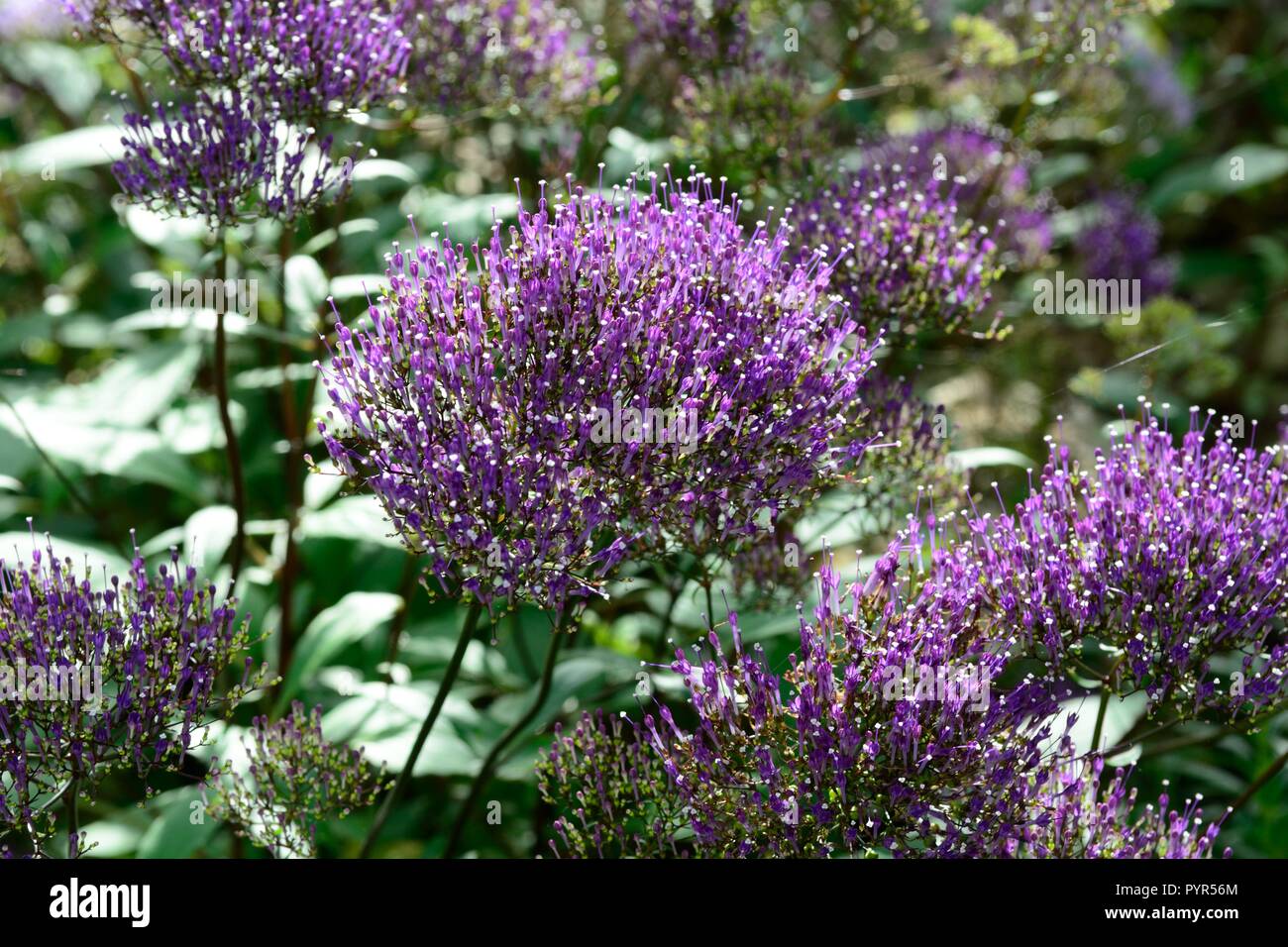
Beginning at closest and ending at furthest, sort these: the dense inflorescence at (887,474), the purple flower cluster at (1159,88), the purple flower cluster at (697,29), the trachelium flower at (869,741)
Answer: the trachelium flower at (869,741) < the dense inflorescence at (887,474) < the purple flower cluster at (697,29) < the purple flower cluster at (1159,88)

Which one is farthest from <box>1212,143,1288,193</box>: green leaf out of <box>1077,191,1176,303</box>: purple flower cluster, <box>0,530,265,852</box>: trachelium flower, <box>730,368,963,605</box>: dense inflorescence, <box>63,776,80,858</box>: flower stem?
<box>63,776,80,858</box>: flower stem

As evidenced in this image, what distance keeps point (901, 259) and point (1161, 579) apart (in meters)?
1.23

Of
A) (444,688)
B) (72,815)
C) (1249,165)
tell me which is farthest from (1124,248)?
(72,815)

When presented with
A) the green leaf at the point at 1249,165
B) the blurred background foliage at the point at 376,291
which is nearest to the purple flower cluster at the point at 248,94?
the blurred background foliage at the point at 376,291

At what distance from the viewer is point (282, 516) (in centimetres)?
556

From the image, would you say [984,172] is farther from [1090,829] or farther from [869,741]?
[869,741]

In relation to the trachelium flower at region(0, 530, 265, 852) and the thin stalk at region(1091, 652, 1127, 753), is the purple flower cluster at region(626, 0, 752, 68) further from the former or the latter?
the trachelium flower at region(0, 530, 265, 852)

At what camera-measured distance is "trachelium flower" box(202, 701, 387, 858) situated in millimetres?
3082

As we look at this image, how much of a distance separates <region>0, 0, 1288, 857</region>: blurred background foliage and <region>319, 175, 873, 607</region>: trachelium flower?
0.90 ft

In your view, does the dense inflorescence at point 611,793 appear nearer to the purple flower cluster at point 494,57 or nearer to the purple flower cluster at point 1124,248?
the purple flower cluster at point 494,57

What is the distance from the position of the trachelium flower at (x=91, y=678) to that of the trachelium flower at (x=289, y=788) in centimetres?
20

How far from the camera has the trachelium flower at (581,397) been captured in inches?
105
